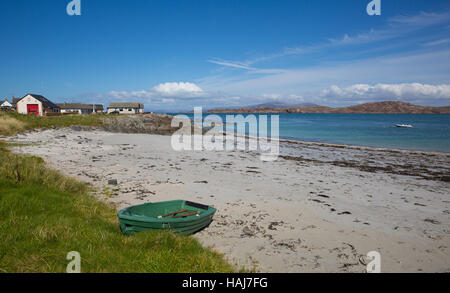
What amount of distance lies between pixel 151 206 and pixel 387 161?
22.6m

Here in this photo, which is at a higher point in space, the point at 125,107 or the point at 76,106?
the point at 76,106

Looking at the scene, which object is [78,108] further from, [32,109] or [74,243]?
[74,243]

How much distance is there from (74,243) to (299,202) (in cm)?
884

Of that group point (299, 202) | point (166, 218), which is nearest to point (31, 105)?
point (166, 218)

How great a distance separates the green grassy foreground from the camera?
15.5ft

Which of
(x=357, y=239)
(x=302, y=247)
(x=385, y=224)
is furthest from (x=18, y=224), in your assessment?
(x=385, y=224)

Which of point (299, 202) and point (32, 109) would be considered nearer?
point (299, 202)

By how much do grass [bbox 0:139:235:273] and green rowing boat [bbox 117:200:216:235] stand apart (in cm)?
39

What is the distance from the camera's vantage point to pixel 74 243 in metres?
5.30
